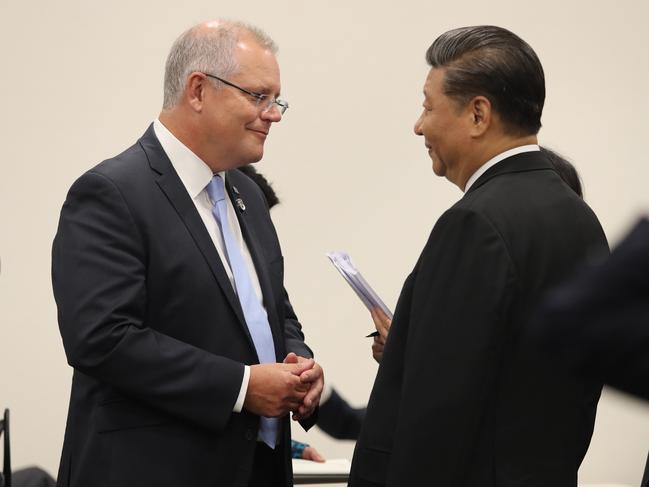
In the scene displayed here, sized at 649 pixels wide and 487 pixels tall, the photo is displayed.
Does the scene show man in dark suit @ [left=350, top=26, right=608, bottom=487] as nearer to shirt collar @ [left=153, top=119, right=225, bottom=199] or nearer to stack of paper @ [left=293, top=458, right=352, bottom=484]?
shirt collar @ [left=153, top=119, right=225, bottom=199]

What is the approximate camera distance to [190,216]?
7.51 ft

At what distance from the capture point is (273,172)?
488 centimetres

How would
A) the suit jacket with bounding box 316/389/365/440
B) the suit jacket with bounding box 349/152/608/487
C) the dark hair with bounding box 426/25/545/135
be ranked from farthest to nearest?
the suit jacket with bounding box 316/389/365/440 < the dark hair with bounding box 426/25/545/135 < the suit jacket with bounding box 349/152/608/487

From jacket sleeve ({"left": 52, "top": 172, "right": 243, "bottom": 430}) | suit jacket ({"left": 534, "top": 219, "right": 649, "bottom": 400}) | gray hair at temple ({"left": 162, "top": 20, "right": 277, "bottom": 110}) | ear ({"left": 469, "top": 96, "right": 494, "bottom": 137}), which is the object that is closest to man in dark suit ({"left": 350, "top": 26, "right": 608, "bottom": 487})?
ear ({"left": 469, "top": 96, "right": 494, "bottom": 137})

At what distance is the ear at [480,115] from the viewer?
6.68 feet

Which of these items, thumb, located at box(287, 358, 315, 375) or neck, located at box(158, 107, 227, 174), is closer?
thumb, located at box(287, 358, 315, 375)

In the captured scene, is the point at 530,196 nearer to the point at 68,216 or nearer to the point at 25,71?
the point at 68,216

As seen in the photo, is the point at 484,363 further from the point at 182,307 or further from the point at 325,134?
the point at 325,134

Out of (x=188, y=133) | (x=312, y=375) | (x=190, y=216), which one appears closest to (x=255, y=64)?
(x=188, y=133)

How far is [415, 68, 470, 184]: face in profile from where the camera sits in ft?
6.78

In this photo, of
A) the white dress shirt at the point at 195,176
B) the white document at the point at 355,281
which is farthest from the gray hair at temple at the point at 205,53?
the white document at the point at 355,281

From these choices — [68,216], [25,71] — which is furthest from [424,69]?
[68,216]

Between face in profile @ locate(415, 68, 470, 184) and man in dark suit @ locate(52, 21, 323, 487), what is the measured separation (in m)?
0.50

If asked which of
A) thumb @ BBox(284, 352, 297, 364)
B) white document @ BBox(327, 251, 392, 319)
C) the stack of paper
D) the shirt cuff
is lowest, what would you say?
the stack of paper
